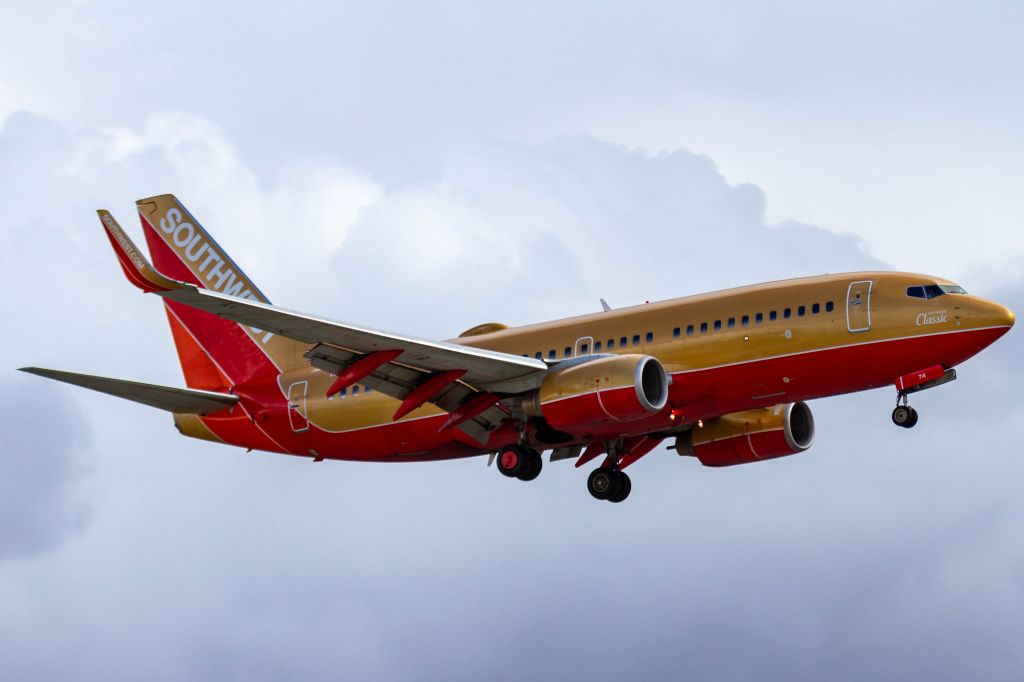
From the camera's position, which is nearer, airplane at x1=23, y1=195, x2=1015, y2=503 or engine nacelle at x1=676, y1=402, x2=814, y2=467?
airplane at x1=23, y1=195, x2=1015, y2=503

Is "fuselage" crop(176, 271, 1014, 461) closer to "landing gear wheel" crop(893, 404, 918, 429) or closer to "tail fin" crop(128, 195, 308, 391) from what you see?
"landing gear wheel" crop(893, 404, 918, 429)

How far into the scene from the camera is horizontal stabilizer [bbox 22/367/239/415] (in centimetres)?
4797

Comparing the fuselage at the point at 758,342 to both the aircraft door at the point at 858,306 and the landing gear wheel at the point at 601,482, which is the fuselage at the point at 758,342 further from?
the landing gear wheel at the point at 601,482

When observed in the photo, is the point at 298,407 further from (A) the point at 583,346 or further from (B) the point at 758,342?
(B) the point at 758,342

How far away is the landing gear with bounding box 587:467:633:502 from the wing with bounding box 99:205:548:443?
482 cm

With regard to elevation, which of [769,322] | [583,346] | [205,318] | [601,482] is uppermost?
[205,318]

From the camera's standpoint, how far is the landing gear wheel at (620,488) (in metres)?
51.7

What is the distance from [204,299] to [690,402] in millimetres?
14220

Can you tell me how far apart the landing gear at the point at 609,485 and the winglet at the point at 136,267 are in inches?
672

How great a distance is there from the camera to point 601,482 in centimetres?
5184

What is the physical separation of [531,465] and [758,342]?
737 centimetres

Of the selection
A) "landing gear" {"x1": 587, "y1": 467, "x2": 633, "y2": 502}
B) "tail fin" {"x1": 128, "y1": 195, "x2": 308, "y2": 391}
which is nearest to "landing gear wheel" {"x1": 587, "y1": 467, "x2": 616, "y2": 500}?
"landing gear" {"x1": 587, "y1": 467, "x2": 633, "y2": 502}

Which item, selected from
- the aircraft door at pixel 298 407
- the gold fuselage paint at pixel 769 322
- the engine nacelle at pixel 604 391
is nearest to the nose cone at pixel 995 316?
the gold fuselage paint at pixel 769 322

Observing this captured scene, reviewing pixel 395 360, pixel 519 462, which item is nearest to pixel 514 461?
pixel 519 462
